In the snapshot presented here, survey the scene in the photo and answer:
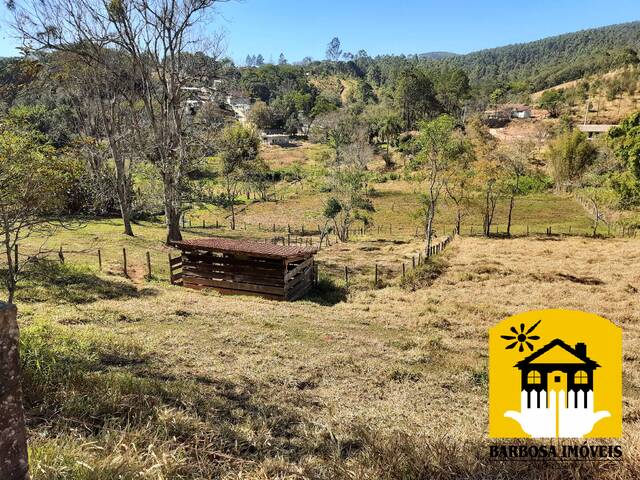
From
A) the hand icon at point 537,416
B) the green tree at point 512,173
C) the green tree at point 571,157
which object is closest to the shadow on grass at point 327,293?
the hand icon at point 537,416

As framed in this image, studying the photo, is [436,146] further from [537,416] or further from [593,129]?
[593,129]

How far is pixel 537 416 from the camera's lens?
4.09 m

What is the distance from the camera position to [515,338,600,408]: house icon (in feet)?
13.3

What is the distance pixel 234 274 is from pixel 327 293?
13.9ft

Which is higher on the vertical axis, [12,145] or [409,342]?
[12,145]

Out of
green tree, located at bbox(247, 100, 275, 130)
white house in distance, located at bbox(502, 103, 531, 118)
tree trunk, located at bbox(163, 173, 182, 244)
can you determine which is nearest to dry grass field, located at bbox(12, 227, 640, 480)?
tree trunk, located at bbox(163, 173, 182, 244)

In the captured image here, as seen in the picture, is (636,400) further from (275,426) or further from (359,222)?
(359,222)

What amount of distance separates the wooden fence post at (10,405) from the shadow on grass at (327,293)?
15.0 m

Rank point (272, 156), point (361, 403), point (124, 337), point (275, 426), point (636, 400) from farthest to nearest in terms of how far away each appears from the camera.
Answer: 1. point (272, 156)
2. point (124, 337)
3. point (636, 400)
4. point (361, 403)
5. point (275, 426)

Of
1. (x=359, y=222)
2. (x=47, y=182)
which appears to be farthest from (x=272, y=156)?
(x=47, y=182)

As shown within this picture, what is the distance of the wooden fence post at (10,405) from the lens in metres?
2.42

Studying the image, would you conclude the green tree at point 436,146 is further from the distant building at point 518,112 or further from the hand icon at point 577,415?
the distant building at point 518,112

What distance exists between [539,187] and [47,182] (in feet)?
149

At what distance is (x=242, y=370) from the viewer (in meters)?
8.00
